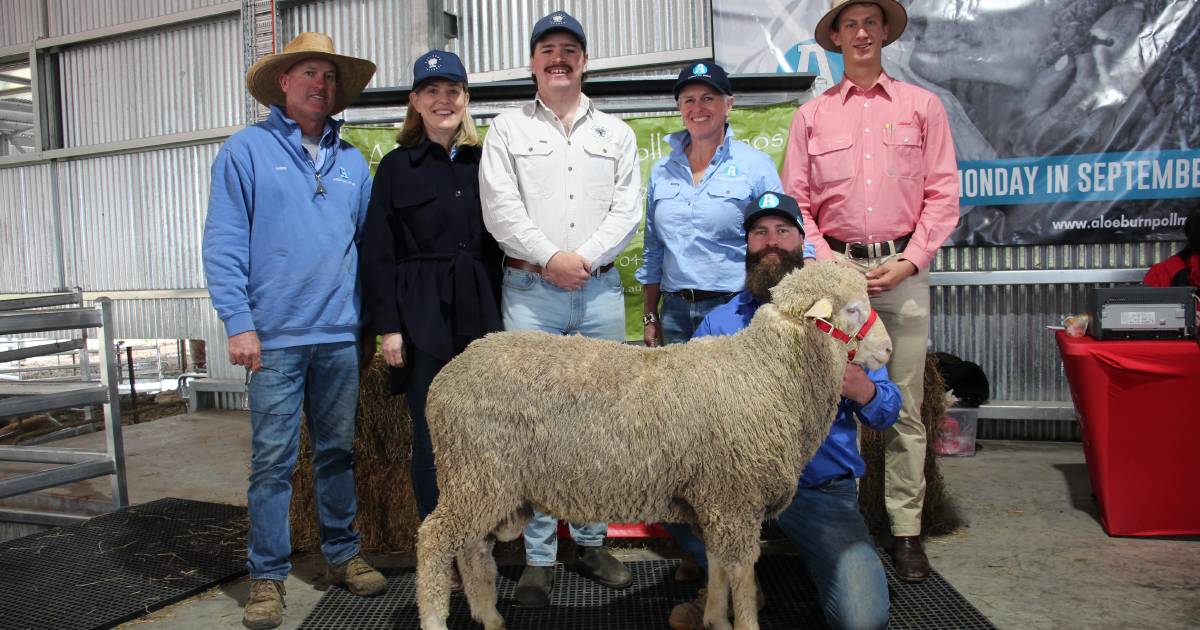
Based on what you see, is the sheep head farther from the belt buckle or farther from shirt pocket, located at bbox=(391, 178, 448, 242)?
shirt pocket, located at bbox=(391, 178, 448, 242)

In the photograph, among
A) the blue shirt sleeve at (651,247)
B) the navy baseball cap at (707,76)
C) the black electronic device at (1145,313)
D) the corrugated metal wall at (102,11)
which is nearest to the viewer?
the navy baseball cap at (707,76)

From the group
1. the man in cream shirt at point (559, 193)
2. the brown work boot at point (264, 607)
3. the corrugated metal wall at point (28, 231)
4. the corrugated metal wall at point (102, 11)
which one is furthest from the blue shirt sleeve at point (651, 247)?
the corrugated metal wall at point (28, 231)

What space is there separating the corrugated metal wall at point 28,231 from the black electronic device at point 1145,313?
12108 millimetres

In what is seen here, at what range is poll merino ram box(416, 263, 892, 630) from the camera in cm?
254

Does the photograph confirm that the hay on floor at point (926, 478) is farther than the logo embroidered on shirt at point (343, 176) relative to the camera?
Yes

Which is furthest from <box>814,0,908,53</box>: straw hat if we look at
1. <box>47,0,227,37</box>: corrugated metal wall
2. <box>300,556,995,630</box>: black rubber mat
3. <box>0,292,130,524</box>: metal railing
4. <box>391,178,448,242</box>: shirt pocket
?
<box>47,0,227,37</box>: corrugated metal wall

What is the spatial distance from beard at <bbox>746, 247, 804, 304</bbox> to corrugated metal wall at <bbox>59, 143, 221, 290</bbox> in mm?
8423

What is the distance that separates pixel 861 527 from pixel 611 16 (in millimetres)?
5688

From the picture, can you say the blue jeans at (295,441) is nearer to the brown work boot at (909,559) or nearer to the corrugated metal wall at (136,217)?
the brown work boot at (909,559)

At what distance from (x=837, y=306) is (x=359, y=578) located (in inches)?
97.0

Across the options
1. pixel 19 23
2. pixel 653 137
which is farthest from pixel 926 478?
pixel 19 23

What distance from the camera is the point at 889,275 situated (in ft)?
10.9

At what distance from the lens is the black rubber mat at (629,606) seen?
3.11m

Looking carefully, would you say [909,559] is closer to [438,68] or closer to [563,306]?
[563,306]
